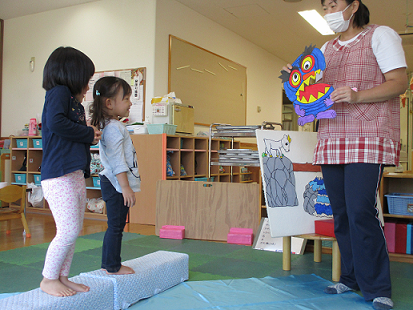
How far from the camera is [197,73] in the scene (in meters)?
5.98

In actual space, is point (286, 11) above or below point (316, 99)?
above

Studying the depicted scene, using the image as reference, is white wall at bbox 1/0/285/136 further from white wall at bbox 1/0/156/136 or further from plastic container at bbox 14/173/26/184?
plastic container at bbox 14/173/26/184

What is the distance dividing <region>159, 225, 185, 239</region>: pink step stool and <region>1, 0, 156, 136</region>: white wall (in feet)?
7.18

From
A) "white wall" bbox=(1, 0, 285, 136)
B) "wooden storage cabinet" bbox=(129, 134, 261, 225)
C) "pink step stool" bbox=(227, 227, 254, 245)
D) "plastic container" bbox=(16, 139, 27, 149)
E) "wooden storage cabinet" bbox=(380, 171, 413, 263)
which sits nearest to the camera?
"wooden storage cabinet" bbox=(380, 171, 413, 263)

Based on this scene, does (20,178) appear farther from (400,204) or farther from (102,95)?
(400,204)

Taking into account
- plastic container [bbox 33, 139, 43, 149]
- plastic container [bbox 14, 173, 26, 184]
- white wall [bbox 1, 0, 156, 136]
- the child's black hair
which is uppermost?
white wall [bbox 1, 0, 156, 136]

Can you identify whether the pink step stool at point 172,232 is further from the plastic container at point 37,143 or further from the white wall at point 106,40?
the plastic container at point 37,143

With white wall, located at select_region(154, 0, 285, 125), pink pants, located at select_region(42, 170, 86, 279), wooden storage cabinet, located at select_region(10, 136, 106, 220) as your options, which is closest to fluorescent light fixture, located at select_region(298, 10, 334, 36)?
white wall, located at select_region(154, 0, 285, 125)

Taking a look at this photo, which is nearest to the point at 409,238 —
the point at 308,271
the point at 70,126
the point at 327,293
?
the point at 308,271

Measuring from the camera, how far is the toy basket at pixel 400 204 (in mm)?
2811

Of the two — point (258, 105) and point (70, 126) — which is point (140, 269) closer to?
point (70, 126)

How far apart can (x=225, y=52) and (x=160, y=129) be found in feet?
9.54

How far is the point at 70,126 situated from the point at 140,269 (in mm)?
834

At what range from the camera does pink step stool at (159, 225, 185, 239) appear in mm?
3463
